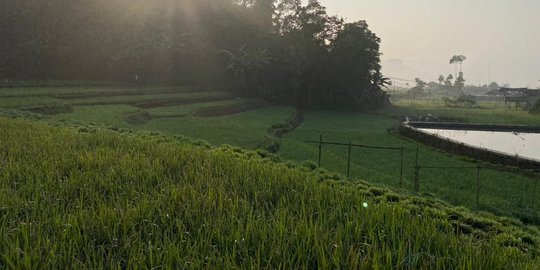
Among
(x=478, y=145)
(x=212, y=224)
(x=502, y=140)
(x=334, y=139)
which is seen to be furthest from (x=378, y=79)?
(x=212, y=224)

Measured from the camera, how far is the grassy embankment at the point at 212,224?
9.84 feet

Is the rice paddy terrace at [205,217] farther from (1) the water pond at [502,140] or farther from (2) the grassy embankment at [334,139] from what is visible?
(1) the water pond at [502,140]

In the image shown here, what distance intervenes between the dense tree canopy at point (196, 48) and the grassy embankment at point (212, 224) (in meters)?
29.3

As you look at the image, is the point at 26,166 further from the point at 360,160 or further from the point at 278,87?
the point at 278,87

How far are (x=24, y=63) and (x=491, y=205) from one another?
1341 inches

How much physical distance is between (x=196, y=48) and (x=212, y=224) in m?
33.3

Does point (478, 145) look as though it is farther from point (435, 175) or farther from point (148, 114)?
point (148, 114)

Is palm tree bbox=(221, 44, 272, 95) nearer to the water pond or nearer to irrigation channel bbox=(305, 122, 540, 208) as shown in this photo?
irrigation channel bbox=(305, 122, 540, 208)

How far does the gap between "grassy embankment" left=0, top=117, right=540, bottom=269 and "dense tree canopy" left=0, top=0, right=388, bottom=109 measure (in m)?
29.3

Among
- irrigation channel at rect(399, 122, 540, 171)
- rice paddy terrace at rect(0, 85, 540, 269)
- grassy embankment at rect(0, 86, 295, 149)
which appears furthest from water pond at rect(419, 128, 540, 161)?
rice paddy terrace at rect(0, 85, 540, 269)

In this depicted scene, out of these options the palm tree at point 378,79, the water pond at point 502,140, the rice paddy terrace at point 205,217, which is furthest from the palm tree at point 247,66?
the rice paddy terrace at point 205,217

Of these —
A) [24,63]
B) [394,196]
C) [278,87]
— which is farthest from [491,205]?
[24,63]

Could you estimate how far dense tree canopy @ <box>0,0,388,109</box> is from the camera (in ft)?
103

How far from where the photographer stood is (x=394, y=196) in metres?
6.50
